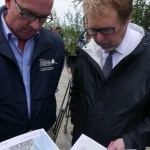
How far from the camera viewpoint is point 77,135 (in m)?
2.51

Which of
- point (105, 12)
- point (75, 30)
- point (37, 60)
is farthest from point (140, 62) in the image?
point (75, 30)

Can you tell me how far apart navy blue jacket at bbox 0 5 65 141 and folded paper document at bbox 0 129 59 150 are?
35cm

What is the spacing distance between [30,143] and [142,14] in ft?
19.7

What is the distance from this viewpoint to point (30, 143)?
6.59ft

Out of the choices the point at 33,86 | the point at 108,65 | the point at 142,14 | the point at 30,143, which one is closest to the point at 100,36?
the point at 108,65

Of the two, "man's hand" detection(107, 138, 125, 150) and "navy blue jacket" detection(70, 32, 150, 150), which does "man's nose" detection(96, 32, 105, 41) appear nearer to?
"navy blue jacket" detection(70, 32, 150, 150)

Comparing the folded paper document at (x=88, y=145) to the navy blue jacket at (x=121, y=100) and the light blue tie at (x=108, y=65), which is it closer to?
the navy blue jacket at (x=121, y=100)

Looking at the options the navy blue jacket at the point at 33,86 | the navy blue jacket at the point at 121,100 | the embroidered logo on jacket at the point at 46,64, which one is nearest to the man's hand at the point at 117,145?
the navy blue jacket at the point at 121,100

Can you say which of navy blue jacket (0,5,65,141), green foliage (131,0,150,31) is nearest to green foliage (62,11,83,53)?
green foliage (131,0,150,31)

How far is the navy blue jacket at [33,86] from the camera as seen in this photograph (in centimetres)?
229

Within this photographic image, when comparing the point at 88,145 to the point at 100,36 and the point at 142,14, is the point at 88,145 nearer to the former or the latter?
the point at 100,36

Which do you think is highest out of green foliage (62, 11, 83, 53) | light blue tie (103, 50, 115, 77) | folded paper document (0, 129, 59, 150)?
light blue tie (103, 50, 115, 77)

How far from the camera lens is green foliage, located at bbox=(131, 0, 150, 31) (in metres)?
7.36

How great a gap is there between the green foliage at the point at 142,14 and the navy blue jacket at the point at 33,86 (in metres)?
5.02
